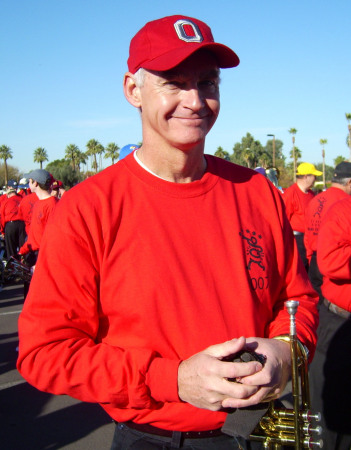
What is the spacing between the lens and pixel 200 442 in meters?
1.67

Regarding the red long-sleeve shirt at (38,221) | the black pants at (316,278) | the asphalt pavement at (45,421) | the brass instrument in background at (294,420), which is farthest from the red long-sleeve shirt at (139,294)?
the red long-sleeve shirt at (38,221)

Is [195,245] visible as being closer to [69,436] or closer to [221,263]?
[221,263]

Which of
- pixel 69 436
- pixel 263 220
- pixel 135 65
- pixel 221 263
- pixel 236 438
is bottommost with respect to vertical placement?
pixel 69 436

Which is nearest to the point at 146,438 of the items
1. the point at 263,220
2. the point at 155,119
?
the point at 263,220

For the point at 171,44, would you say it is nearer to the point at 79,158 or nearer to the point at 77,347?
the point at 77,347

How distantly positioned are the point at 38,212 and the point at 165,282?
578 centimetres

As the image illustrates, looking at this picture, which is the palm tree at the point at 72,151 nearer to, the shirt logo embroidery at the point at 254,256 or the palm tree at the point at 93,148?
the palm tree at the point at 93,148

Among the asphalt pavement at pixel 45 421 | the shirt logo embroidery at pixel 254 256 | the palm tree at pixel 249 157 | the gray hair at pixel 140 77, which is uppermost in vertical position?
the palm tree at pixel 249 157

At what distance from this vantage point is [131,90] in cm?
192

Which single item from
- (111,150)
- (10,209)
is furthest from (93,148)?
(10,209)

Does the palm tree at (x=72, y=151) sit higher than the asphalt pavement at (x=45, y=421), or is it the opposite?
the palm tree at (x=72, y=151)

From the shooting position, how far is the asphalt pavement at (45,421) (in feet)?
14.0

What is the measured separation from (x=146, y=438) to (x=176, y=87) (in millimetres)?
1185

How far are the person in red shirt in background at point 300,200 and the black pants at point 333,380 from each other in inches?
186
